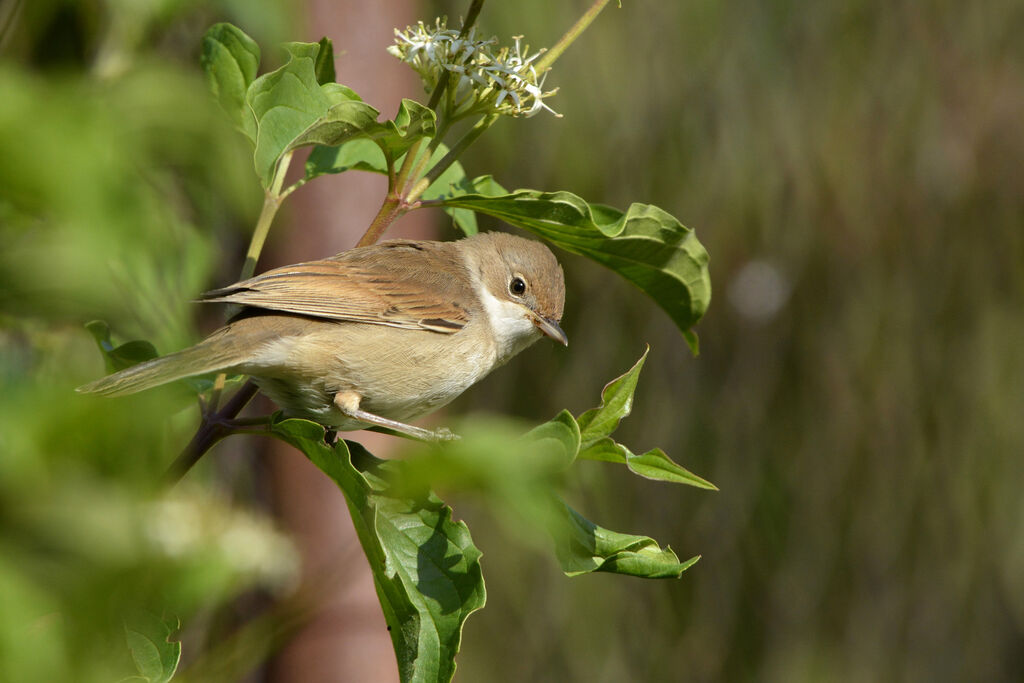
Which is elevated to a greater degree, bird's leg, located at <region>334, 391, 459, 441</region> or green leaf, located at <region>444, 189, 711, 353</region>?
green leaf, located at <region>444, 189, 711, 353</region>

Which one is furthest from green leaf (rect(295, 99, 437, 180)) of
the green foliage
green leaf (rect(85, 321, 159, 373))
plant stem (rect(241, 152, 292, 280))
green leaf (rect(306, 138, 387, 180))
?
green leaf (rect(85, 321, 159, 373))

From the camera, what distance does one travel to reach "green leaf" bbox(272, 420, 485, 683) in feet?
4.99

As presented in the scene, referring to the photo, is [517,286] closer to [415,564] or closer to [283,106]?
[283,106]

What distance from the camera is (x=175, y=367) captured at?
177cm

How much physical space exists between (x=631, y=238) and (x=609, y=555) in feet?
1.84

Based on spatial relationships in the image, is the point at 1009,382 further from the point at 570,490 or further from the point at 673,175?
the point at 570,490

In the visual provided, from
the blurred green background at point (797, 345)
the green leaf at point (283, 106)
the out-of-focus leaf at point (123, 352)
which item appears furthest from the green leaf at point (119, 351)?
the blurred green background at point (797, 345)

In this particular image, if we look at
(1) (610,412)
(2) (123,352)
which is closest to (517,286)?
(2) (123,352)

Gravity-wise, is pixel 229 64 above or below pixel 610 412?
above

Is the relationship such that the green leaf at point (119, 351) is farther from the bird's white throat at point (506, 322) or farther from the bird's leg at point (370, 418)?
the bird's white throat at point (506, 322)

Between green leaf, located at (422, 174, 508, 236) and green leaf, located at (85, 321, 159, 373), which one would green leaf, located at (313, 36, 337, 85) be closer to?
green leaf, located at (422, 174, 508, 236)

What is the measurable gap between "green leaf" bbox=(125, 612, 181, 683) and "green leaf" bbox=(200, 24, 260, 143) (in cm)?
94

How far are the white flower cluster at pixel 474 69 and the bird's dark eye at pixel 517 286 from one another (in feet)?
3.70

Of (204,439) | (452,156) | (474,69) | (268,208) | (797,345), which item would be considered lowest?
(797,345)
